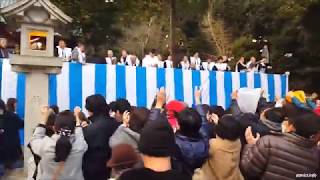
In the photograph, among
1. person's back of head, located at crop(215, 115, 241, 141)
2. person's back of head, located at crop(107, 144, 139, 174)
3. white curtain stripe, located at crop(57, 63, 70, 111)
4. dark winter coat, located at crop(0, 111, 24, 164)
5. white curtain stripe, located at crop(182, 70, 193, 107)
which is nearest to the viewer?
person's back of head, located at crop(107, 144, 139, 174)

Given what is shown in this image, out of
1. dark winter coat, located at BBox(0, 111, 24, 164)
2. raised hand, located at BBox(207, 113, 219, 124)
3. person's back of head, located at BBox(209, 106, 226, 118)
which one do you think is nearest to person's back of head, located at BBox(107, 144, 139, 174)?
raised hand, located at BBox(207, 113, 219, 124)

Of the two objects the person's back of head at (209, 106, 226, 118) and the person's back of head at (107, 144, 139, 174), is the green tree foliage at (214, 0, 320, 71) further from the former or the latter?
the person's back of head at (107, 144, 139, 174)

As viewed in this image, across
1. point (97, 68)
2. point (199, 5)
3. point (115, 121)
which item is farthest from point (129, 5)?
point (115, 121)

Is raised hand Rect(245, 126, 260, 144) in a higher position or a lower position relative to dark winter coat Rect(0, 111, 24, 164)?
higher

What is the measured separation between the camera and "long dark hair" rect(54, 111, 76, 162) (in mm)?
3844

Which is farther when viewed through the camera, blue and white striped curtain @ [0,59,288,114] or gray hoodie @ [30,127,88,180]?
blue and white striped curtain @ [0,59,288,114]

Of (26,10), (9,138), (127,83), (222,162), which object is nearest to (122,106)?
(222,162)

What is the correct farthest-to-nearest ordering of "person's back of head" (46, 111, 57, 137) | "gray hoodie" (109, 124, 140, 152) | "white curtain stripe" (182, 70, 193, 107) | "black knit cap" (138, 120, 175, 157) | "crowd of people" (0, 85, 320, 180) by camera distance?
"white curtain stripe" (182, 70, 193, 107) < "person's back of head" (46, 111, 57, 137) < "gray hoodie" (109, 124, 140, 152) < "crowd of people" (0, 85, 320, 180) < "black knit cap" (138, 120, 175, 157)

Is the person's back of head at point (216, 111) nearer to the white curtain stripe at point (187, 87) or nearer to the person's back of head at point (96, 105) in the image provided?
the person's back of head at point (96, 105)

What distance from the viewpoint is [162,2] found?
20234 mm

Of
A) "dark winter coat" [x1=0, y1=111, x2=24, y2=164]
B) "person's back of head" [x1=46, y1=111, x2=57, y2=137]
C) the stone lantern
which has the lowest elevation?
"dark winter coat" [x1=0, y1=111, x2=24, y2=164]

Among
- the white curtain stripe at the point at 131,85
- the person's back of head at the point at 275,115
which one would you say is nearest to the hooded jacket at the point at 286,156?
the person's back of head at the point at 275,115

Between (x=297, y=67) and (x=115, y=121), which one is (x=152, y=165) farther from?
(x=297, y=67)

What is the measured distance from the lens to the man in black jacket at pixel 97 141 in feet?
14.0
